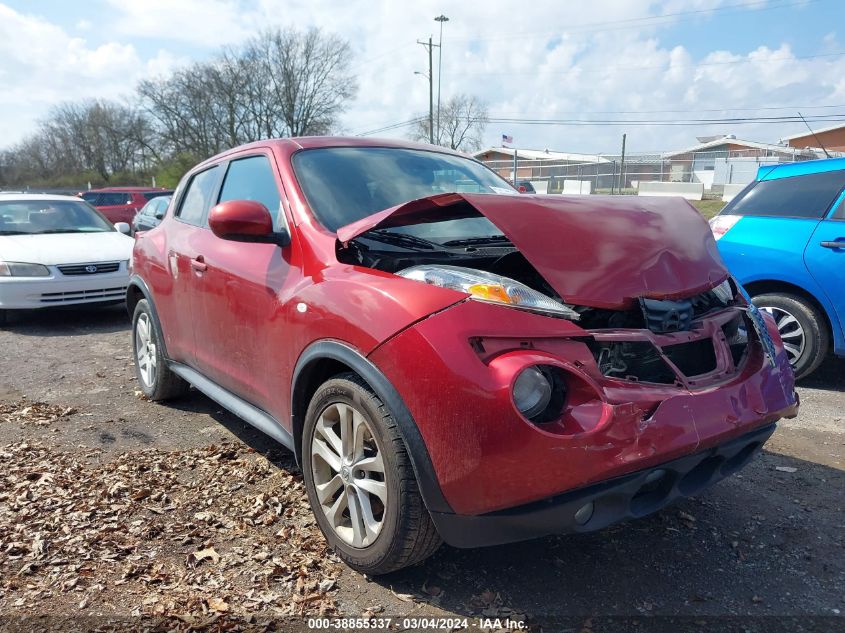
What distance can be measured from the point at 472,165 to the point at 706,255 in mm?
1761

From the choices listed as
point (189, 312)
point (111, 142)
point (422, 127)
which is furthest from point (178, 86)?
point (189, 312)

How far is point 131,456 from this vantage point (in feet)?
12.4

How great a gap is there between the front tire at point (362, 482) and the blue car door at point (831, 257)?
3.95 m

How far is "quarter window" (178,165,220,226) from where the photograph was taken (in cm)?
413

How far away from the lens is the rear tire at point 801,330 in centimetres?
487

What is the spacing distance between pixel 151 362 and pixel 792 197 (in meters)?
5.14

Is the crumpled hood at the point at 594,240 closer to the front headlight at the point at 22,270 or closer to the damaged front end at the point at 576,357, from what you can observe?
the damaged front end at the point at 576,357

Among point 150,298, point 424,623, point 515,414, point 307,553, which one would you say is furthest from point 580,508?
point 150,298

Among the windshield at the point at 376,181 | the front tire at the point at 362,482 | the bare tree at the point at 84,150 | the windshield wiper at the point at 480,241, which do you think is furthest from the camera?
the bare tree at the point at 84,150

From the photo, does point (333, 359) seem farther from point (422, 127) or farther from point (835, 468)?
point (422, 127)

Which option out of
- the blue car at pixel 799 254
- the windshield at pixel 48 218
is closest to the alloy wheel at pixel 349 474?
the blue car at pixel 799 254

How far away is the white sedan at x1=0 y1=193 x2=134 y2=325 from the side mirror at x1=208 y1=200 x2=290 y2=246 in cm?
563

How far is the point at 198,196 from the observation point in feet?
14.2

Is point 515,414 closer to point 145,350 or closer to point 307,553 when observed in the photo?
point 307,553
